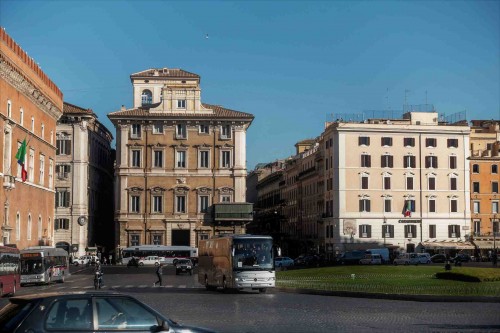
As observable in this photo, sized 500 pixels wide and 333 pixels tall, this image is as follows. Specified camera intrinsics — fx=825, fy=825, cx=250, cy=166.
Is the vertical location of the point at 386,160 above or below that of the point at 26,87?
below

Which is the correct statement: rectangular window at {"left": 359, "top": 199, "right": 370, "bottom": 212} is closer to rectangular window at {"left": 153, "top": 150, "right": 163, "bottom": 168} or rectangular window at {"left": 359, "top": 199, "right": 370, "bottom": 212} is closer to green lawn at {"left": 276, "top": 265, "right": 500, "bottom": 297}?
rectangular window at {"left": 153, "top": 150, "right": 163, "bottom": 168}

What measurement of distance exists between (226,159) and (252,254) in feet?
181

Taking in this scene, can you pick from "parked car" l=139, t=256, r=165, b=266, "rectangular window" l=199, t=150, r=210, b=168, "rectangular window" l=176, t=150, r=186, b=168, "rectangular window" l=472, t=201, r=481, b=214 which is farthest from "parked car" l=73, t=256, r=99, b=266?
"rectangular window" l=472, t=201, r=481, b=214

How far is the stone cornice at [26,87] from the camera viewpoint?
5978cm

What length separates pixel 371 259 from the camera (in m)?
80.4

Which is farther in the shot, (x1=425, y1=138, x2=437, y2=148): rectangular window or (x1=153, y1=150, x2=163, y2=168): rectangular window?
(x1=425, y1=138, x2=437, y2=148): rectangular window

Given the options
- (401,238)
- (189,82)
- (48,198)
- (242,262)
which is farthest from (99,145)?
(242,262)

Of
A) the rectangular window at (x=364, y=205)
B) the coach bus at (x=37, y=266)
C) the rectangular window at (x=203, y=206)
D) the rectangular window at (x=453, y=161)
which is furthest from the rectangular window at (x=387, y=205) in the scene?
the coach bus at (x=37, y=266)

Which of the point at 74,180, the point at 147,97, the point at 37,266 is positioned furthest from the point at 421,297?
the point at 147,97

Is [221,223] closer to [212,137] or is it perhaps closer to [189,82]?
[212,137]

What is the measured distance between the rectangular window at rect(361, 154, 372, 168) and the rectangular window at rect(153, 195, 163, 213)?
23.4 m

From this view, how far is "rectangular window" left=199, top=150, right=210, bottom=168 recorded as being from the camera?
94250 mm

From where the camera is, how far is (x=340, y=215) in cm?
9406

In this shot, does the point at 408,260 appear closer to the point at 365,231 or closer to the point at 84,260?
the point at 365,231
